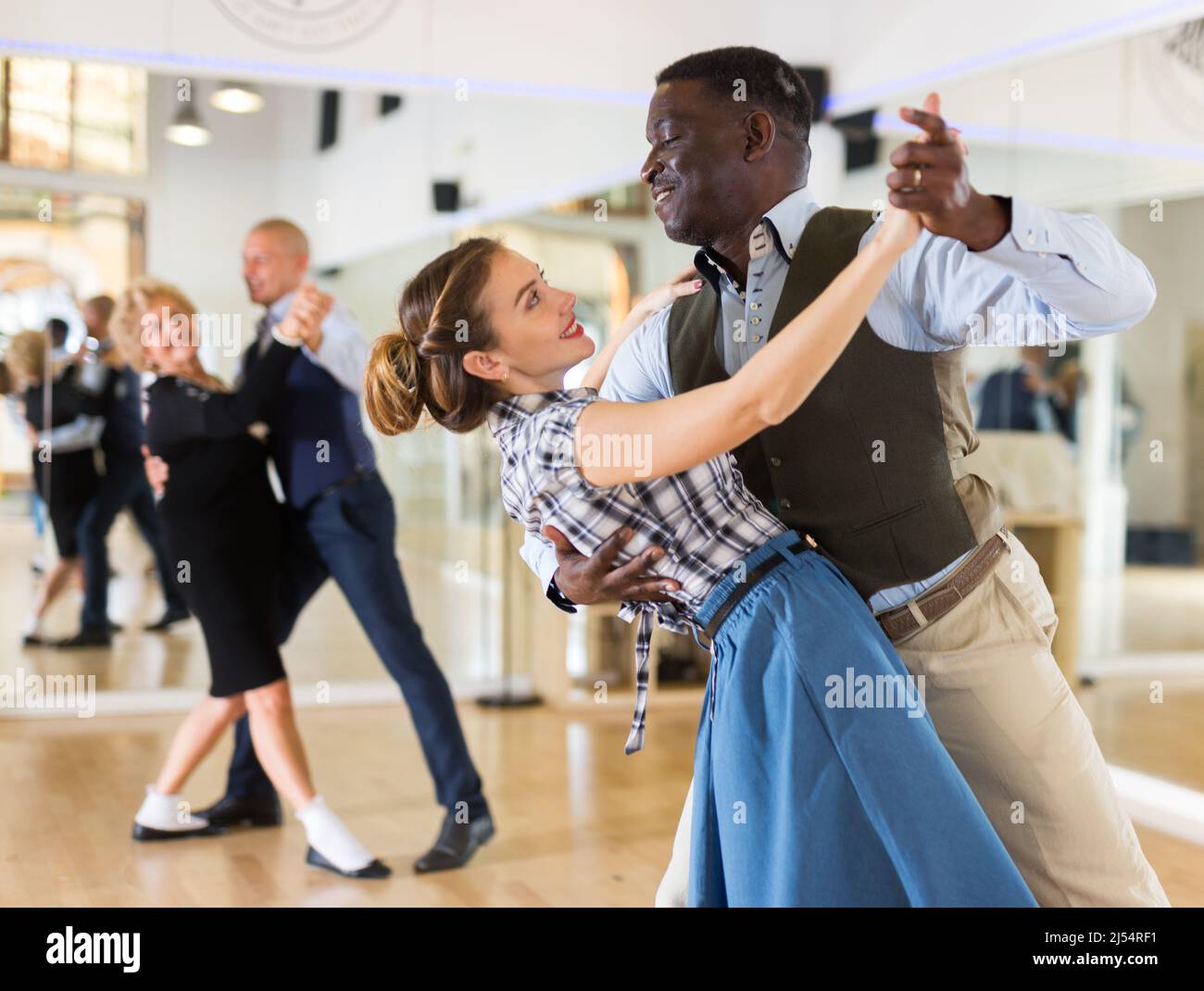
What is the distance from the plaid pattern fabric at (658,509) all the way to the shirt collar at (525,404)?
0.22 ft

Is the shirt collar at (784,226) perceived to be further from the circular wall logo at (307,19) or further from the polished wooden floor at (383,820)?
the circular wall logo at (307,19)

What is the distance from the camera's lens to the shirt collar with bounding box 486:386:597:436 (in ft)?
5.45

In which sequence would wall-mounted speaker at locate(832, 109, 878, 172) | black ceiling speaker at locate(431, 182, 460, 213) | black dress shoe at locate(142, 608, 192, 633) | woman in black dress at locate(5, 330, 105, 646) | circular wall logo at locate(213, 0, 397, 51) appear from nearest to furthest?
1. circular wall logo at locate(213, 0, 397, 51)
2. woman in black dress at locate(5, 330, 105, 646)
3. wall-mounted speaker at locate(832, 109, 878, 172)
4. black dress shoe at locate(142, 608, 192, 633)
5. black ceiling speaker at locate(431, 182, 460, 213)

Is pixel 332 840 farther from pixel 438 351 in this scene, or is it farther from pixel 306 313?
pixel 438 351

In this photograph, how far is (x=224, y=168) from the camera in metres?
5.13

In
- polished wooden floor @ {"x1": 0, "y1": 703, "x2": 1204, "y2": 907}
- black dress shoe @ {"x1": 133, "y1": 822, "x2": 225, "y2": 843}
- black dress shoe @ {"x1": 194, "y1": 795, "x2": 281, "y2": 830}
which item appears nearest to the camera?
polished wooden floor @ {"x1": 0, "y1": 703, "x2": 1204, "y2": 907}

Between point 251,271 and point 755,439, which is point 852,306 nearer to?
point 755,439

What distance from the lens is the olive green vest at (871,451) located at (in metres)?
1.53

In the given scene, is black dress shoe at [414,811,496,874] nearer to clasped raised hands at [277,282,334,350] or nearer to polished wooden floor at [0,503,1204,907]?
polished wooden floor at [0,503,1204,907]

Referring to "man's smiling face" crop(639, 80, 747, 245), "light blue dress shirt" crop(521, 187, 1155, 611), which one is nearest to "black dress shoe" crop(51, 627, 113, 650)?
"light blue dress shirt" crop(521, 187, 1155, 611)

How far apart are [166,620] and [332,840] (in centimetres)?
236

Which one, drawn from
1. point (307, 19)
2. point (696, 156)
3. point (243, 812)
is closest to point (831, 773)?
point (696, 156)

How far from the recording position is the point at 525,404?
5.49 ft
